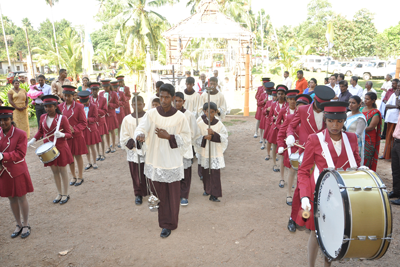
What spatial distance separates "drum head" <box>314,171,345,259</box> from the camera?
2.70 m

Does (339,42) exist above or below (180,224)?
above

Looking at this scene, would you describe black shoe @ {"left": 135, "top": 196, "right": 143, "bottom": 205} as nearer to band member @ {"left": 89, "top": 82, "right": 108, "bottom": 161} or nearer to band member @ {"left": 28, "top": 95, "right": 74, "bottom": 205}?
band member @ {"left": 28, "top": 95, "right": 74, "bottom": 205}

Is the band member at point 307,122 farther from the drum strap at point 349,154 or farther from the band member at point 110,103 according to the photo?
the band member at point 110,103

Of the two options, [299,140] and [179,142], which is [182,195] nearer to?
[179,142]

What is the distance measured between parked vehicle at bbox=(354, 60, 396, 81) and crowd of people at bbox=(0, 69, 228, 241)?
27.3 meters

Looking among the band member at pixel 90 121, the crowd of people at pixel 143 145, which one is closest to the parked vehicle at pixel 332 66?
the crowd of people at pixel 143 145

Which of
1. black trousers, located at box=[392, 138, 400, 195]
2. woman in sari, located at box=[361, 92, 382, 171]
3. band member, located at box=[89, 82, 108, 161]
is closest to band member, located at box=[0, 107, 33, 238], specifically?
band member, located at box=[89, 82, 108, 161]

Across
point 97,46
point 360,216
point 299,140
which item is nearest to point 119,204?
point 299,140

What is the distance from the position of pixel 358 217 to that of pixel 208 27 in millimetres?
20801

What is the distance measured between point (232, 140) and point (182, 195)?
533cm

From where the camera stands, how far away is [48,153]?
5.20 metres

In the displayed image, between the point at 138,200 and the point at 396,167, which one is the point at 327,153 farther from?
the point at 138,200

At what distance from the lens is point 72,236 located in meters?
4.80

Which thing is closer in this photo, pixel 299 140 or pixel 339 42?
pixel 299 140
